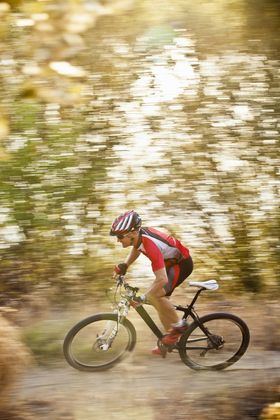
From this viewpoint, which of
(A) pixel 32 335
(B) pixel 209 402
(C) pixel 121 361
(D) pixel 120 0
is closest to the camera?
(D) pixel 120 0

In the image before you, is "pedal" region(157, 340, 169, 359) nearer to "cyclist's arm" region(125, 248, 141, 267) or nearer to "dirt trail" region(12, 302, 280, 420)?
"dirt trail" region(12, 302, 280, 420)

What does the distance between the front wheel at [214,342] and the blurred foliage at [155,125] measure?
183cm

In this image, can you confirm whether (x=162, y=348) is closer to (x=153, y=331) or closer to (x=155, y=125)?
(x=153, y=331)

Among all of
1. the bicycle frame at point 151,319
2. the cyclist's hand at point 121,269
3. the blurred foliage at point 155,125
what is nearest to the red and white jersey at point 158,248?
the cyclist's hand at point 121,269

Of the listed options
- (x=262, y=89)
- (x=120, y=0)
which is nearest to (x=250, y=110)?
(x=262, y=89)

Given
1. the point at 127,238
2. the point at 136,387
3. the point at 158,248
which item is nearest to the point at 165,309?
the point at 158,248

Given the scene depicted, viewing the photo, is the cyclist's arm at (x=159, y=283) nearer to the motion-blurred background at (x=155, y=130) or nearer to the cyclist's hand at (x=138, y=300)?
the cyclist's hand at (x=138, y=300)

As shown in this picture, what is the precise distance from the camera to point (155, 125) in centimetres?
755

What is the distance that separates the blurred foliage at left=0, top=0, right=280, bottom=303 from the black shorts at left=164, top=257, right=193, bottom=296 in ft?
5.86

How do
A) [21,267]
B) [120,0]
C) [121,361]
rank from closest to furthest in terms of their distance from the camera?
[120,0], [121,361], [21,267]

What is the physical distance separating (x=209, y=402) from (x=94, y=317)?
1.33 m

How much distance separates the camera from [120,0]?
A: 2.82 m

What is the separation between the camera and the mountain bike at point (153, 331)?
5898 mm

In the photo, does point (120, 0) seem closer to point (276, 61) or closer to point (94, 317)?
point (94, 317)
